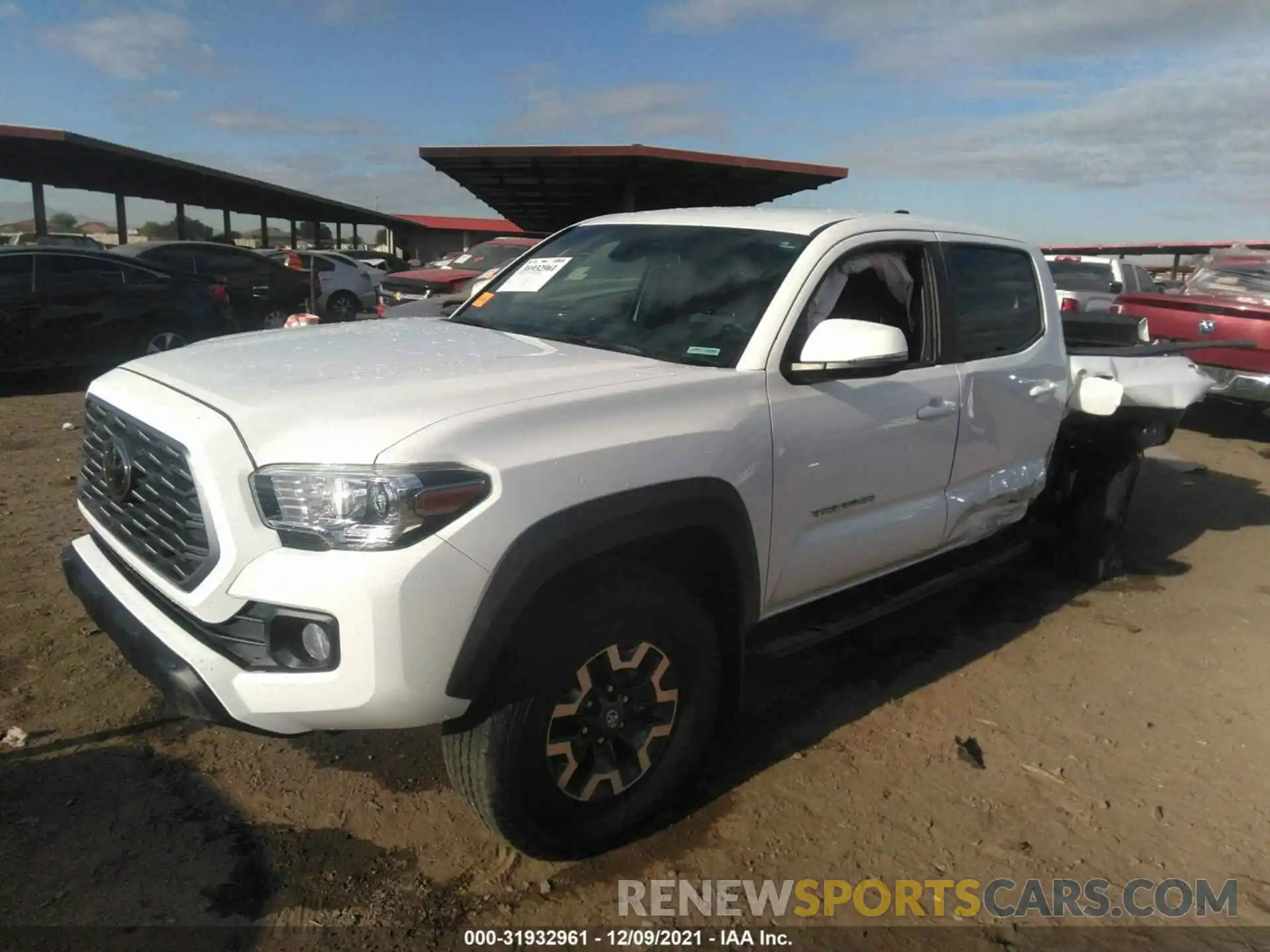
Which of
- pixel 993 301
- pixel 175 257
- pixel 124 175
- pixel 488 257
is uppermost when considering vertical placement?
pixel 124 175

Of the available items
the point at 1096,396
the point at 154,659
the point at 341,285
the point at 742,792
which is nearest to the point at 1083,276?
the point at 1096,396

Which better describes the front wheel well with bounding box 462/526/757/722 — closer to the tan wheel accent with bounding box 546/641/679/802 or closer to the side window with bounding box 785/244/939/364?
the tan wheel accent with bounding box 546/641/679/802

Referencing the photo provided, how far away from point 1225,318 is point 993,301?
19.9ft

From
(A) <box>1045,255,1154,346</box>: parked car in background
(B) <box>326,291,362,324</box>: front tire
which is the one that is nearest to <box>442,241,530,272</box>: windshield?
(B) <box>326,291,362,324</box>: front tire

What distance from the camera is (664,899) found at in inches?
106

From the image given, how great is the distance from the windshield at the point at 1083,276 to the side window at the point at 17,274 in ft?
43.5

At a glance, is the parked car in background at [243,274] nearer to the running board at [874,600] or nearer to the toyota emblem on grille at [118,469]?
the toyota emblem on grille at [118,469]

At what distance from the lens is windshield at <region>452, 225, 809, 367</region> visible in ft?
10.5

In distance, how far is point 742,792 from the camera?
3217mm

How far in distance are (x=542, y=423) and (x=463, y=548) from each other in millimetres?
402

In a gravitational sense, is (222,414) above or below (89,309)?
below

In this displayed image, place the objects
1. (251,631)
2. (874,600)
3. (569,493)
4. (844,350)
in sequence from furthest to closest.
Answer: (874,600)
(844,350)
(569,493)
(251,631)

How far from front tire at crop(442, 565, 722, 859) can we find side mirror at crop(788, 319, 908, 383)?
33.0 inches

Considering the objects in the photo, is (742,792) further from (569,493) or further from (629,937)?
(569,493)
